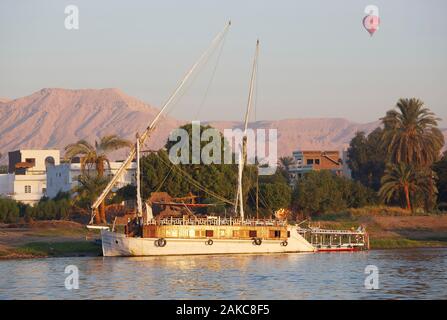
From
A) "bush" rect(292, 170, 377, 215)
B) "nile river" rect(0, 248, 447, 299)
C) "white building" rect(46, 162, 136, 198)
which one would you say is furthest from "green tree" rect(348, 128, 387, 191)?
"nile river" rect(0, 248, 447, 299)

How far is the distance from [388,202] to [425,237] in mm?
15035

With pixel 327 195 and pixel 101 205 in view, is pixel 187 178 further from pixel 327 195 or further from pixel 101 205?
pixel 327 195

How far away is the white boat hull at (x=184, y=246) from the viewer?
7044cm

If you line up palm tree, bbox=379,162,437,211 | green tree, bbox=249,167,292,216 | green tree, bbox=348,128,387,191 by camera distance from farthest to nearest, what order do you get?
1. green tree, bbox=348,128,387,191
2. palm tree, bbox=379,162,437,211
3. green tree, bbox=249,167,292,216

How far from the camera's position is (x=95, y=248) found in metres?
73.4

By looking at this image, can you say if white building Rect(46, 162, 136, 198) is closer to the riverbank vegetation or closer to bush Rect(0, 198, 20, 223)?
the riverbank vegetation

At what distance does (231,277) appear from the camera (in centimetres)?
5556

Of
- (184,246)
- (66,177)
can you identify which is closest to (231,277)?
(184,246)

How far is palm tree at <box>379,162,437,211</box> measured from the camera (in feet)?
321

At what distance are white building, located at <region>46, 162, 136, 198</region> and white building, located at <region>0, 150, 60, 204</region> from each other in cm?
273

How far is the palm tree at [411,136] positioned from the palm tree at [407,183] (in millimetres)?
911

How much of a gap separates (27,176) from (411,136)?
4626 cm

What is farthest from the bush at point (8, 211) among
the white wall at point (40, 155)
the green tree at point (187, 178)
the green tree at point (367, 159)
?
the green tree at point (367, 159)

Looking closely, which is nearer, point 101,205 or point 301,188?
point 101,205
